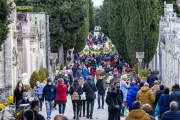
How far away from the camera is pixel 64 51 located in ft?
146

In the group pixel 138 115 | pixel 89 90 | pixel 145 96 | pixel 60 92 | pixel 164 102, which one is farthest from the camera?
pixel 89 90

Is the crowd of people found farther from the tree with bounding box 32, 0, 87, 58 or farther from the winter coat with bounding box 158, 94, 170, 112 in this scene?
the tree with bounding box 32, 0, 87, 58

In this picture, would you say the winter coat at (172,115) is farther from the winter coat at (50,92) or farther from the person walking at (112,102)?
the winter coat at (50,92)

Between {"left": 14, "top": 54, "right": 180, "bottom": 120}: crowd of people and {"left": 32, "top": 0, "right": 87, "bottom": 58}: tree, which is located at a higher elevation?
{"left": 32, "top": 0, "right": 87, "bottom": 58}: tree

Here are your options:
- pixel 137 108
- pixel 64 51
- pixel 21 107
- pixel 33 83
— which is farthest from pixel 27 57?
pixel 64 51

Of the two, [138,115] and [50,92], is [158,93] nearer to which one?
[50,92]

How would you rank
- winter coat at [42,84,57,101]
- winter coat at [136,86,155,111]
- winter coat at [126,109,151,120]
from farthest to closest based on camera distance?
winter coat at [42,84,57,101]
winter coat at [136,86,155,111]
winter coat at [126,109,151,120]

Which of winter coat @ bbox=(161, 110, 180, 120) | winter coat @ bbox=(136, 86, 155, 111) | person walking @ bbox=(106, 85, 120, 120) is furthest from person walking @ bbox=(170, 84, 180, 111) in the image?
winter coat @ bbox=(161, 110, 180, 120)

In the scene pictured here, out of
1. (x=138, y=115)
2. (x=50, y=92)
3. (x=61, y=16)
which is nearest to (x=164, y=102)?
(x=138, y=115)

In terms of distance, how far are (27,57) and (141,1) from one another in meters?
11.0

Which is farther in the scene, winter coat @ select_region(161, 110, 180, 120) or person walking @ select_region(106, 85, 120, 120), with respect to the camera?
person walking @ select_region(106, 85, 120, 120)

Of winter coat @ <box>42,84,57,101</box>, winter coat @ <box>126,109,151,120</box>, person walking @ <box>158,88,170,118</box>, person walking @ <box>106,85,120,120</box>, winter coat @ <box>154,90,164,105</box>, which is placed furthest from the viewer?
winter coat @ <box>42,84,57,101</box>

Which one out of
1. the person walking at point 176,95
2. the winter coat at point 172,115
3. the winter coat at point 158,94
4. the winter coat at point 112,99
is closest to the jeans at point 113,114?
the winter coat at point 112,99

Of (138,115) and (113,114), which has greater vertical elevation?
(138,115)
